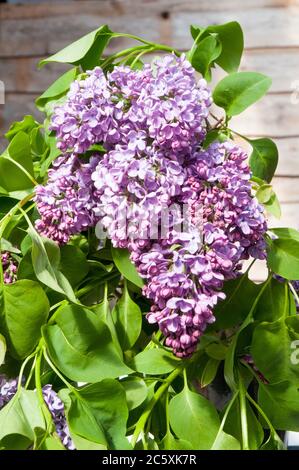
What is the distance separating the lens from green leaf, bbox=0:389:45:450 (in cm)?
53

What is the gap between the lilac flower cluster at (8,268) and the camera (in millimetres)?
605

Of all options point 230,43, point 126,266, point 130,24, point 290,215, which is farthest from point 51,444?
point 130,24

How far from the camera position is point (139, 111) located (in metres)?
0.54

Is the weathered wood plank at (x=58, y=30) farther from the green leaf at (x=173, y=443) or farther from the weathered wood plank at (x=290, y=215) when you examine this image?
the green leaf at (x=173, y=443)

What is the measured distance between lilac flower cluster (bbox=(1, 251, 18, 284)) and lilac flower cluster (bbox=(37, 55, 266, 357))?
51 millimetres

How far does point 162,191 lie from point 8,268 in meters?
0.16

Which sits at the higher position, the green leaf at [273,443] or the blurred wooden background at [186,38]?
the green leaf at [273,443]

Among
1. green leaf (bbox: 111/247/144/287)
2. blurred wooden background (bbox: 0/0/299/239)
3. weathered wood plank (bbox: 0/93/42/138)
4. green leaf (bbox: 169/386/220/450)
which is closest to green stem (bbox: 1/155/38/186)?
green leaf (bbox: 111/247/144/287)

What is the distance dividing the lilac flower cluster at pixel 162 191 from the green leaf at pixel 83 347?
5cm

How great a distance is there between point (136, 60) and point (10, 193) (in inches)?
6.0

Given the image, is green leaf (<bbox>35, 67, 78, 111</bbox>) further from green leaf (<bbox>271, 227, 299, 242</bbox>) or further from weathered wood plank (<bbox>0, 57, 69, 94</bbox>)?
weathered wood plank (<bbox>0, 57, 69, 94</bbox>)

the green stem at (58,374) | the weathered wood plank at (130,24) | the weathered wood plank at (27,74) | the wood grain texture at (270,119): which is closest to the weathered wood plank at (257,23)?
the weathered wood plank at (130,24)

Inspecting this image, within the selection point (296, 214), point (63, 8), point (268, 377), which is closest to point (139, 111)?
point (268, 377)
